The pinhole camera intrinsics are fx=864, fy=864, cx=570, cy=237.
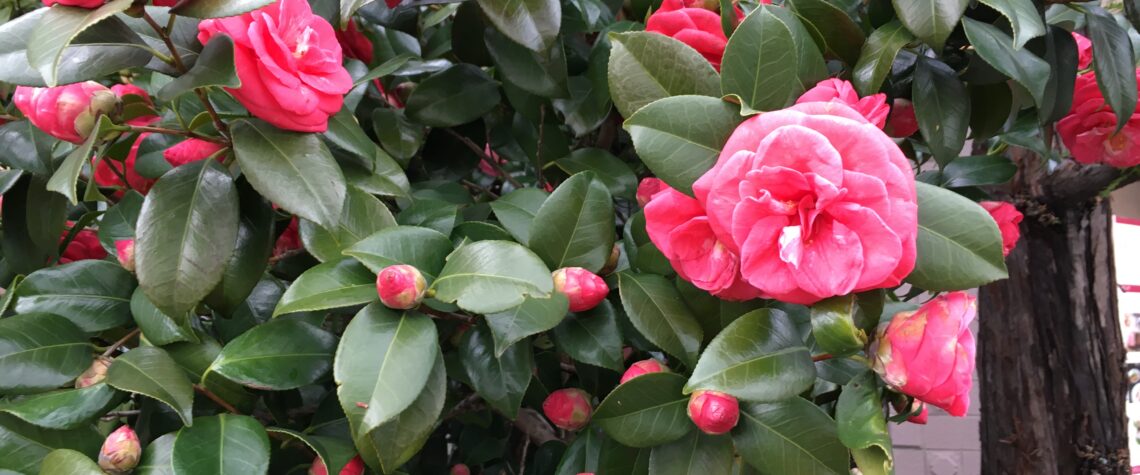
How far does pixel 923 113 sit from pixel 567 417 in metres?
0.34

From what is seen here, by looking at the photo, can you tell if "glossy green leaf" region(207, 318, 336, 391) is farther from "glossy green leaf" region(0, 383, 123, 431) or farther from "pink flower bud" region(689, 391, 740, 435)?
"pink flower bud" region(689, 391, 740, 435)

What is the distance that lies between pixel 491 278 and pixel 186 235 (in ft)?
0.66

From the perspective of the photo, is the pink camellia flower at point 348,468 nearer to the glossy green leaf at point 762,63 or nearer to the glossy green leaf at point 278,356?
the glossy green leaf at point 278,356

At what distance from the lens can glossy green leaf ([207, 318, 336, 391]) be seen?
0.54 metres

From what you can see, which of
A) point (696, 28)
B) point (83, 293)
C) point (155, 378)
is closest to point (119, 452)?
point (155, 378)

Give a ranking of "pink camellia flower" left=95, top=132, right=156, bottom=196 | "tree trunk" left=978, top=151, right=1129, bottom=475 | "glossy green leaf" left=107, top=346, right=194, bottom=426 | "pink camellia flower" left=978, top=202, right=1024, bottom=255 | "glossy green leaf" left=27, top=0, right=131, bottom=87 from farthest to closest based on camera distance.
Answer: "tree trunk" left=978, top=151, right=1129, bottom=475 < "pink camellia flower" left=978, top=202, right=1024, bottom=255 < "pink camellia flower" left=95, top=132, right=156, bottom=196 < "glossy green leaf" left=107, top=346, right=194, bottom=426 < "glossy green leaf" left=27, top=0, right=131, bottom=87

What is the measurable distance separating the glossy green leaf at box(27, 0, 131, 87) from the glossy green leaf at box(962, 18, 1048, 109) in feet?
1.68

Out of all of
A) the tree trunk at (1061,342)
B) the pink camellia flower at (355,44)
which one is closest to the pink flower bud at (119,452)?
the pink camellia flower at (355,44)

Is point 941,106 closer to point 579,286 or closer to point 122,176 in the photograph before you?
point 579,286

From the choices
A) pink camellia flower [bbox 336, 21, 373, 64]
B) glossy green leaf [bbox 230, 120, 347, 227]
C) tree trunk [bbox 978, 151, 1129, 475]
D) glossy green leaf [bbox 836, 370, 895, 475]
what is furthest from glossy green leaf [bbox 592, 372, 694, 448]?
tree trunk [bbox 978, 151, 1129, 475]

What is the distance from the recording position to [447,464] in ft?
3.11

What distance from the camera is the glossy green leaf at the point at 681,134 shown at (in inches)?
19.7

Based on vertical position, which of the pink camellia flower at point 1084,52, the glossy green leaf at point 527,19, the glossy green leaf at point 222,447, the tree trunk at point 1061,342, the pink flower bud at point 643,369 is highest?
the glossy green leaf at point 527,19

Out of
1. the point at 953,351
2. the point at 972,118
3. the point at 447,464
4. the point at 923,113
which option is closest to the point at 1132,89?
the point at 972,118
